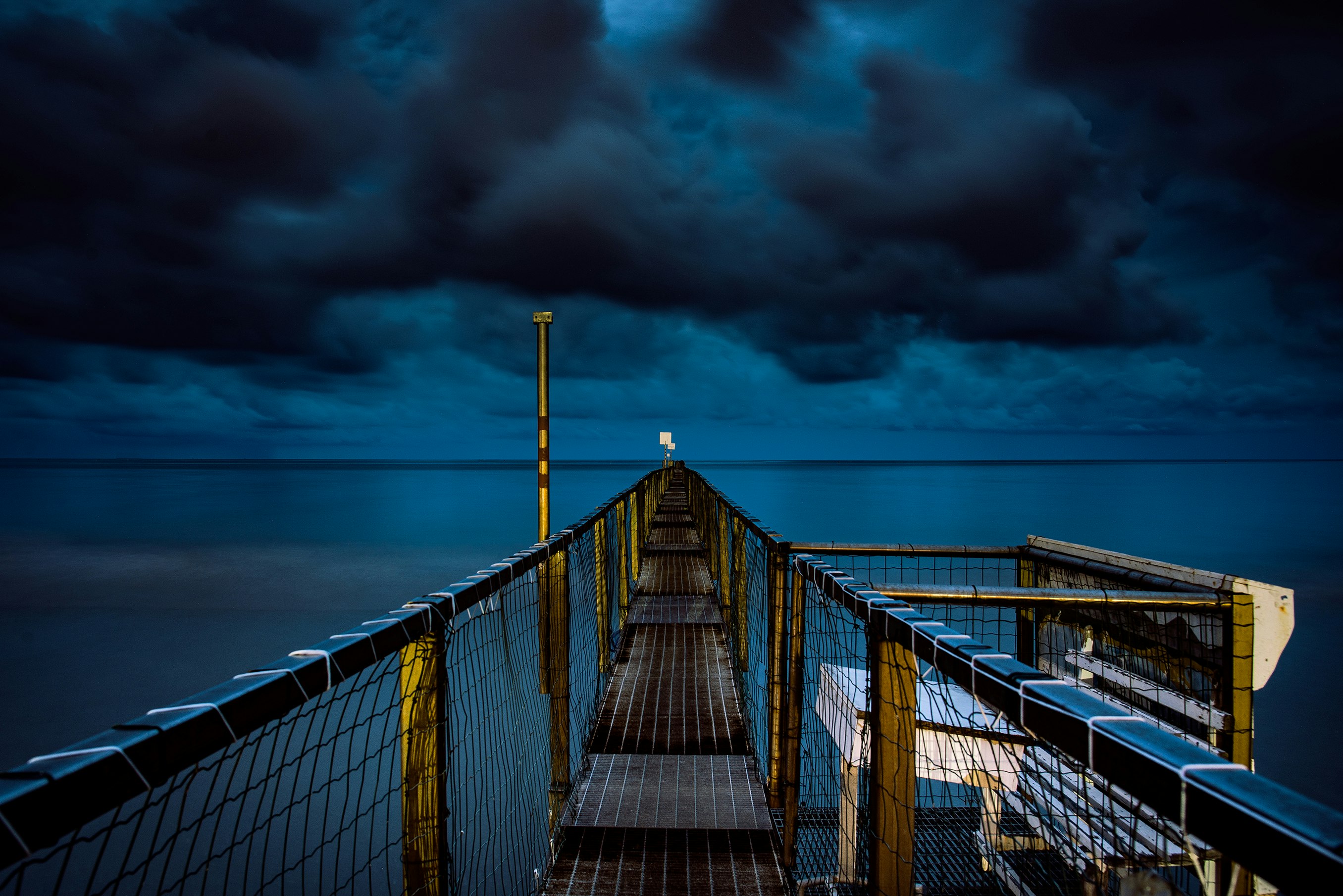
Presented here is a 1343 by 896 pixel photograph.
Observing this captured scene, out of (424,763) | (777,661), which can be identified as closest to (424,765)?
(424,763)

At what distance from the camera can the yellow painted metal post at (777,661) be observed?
2984mm

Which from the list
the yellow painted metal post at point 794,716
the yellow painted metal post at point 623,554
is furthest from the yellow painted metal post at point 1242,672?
the yellow painted metal post at point 623,554

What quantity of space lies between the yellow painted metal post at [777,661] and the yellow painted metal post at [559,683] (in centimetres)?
108

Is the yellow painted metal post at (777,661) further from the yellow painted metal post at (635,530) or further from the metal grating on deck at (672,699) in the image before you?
the yellow painted metal post at (635,530)

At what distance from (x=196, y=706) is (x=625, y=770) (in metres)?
3.13

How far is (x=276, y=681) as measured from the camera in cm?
126

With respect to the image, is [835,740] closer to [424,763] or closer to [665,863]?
[665,863]

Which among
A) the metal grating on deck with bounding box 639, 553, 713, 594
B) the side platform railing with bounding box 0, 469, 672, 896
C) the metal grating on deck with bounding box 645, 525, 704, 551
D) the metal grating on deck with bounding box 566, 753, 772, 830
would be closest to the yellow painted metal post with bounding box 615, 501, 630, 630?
the side platform railing with bounding box 0, 469, 672, 896

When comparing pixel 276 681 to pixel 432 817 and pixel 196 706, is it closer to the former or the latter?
pixel 196 706

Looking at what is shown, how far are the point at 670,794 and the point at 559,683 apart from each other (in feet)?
2.75

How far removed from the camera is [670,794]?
3.60 m

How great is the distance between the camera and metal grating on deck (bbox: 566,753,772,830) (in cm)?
334

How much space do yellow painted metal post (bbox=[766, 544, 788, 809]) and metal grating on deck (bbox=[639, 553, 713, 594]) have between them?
4415 millimetres

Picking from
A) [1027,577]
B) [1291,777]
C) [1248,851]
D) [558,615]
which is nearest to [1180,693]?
[1027,577]
